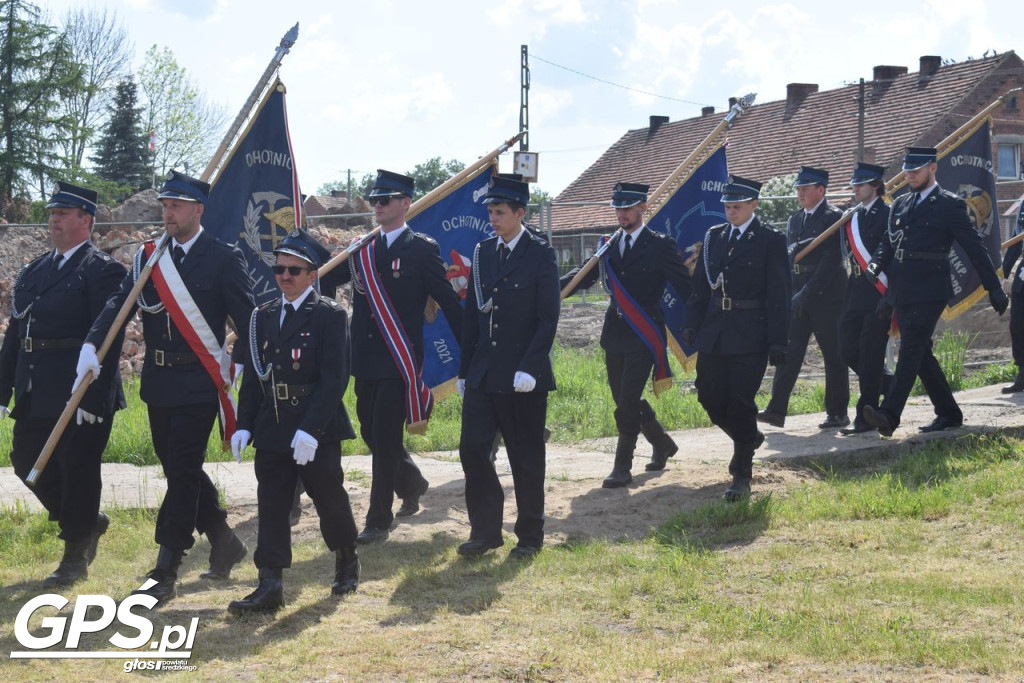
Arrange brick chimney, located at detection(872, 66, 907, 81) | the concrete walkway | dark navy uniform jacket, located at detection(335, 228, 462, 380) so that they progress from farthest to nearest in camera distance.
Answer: brick chimney, located at detection(872, 66, 907, 81) → the concrete walkway → dark navy uniform jacket, located at detection(335, 228, 462, 380)

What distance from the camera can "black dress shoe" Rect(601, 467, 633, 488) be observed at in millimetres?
8617

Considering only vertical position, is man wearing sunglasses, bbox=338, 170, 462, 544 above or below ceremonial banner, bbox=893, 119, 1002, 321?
below

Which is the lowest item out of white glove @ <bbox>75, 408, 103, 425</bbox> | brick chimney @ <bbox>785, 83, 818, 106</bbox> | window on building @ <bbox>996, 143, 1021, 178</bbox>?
white glove @ <bbox>75, 408, 103, 425</bbox>

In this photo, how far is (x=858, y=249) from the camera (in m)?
9.89

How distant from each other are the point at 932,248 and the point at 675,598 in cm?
417

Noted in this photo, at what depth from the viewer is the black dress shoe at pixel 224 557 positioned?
22.4 feet

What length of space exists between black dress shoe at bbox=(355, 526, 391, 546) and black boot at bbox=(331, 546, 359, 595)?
101 cm

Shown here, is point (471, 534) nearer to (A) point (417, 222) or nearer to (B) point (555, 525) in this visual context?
(B) point (555, 525)

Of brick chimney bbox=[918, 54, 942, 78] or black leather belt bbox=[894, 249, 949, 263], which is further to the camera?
brick chimney bbox=[918, 54, 942, 78]

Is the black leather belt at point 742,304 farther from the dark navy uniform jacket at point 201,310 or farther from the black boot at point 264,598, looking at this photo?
the black boot at point 264,598

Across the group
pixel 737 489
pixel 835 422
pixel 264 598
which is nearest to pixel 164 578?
pixel 264 598

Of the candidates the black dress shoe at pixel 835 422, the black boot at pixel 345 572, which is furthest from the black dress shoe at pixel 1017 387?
the black boot at pixel 345 572

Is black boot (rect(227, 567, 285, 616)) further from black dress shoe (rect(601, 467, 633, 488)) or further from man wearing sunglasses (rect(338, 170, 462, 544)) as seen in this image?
black dress shoe (rect(601, 467, 633, 488))

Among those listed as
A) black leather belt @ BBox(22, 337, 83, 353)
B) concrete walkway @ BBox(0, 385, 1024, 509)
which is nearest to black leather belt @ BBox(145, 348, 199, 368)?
black leather belt @ BBox(22, 337, 83, 353)
